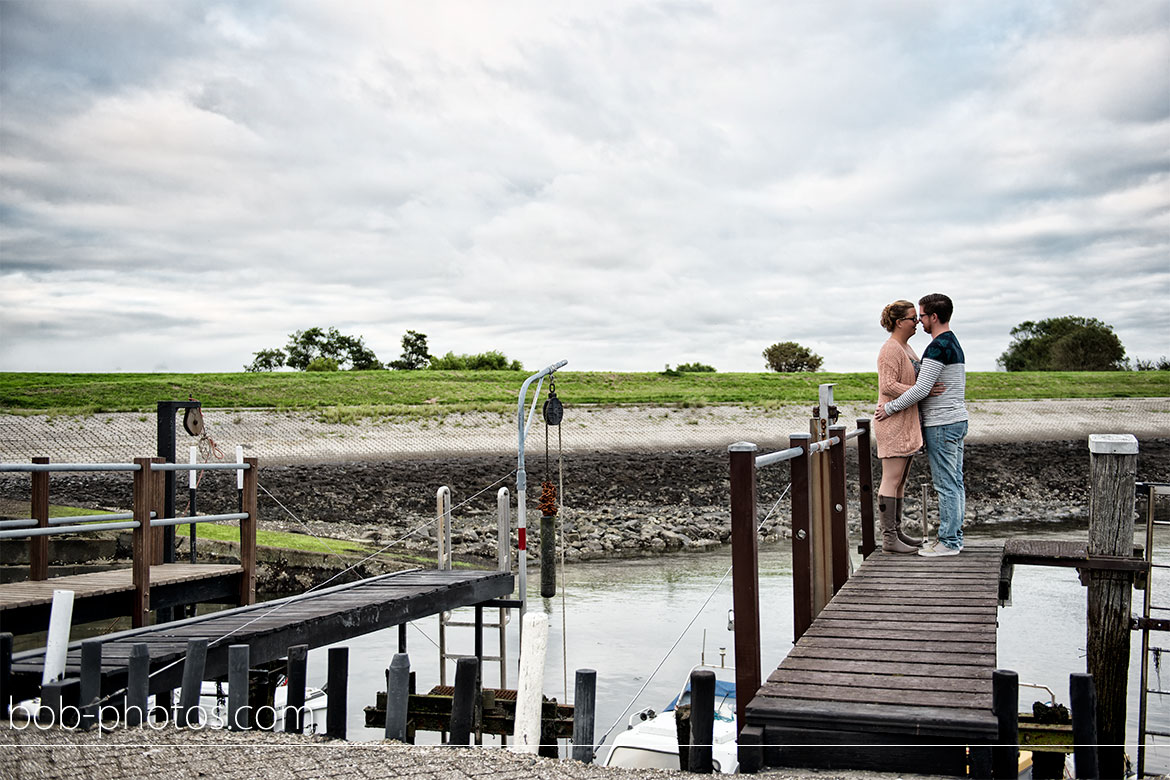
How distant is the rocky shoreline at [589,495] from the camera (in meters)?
26.1

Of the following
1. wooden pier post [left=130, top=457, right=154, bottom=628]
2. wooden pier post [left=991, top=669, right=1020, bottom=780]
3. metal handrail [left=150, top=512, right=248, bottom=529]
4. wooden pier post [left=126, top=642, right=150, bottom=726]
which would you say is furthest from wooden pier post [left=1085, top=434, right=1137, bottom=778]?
wooden pier post [left=130, top=457, right=154, bottom=628]

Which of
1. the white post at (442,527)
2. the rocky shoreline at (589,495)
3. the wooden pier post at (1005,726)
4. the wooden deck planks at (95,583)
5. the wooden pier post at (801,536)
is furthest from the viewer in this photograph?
the rocky shoreline at (589,495)

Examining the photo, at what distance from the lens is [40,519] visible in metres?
8.67

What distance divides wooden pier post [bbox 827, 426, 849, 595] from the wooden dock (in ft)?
18.2

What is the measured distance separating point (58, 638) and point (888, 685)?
4.76 meters

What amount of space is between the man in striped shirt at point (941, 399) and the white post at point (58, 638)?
225 inches

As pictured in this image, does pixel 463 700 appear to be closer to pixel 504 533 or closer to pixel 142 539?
pixel 142 539

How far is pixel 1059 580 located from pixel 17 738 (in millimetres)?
19279

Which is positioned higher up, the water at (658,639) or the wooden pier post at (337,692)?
the wooden pier post at (337,692)

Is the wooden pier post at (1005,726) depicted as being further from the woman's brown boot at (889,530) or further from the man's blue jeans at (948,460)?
the woman's brown boot at (889,530)

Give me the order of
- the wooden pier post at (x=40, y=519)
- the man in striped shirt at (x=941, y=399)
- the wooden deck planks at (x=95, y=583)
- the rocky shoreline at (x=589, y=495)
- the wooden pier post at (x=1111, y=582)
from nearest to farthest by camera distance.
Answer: the wooden pier post at (x=1111, y=582) → the wooden deck planks at (x=95, y=583) → the man in striped shirt at (x=941, y=399) → the wooden pier post at (x=40, y=519) → the rocky shoreline at (x=589, y=495)

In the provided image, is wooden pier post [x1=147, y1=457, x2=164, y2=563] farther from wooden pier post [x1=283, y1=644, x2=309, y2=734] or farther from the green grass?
the green grass

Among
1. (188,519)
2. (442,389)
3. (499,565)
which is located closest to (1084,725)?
(188,519)

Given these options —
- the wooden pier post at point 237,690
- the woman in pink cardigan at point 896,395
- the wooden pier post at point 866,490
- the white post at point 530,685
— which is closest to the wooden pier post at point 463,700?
the white post at point 530,685
